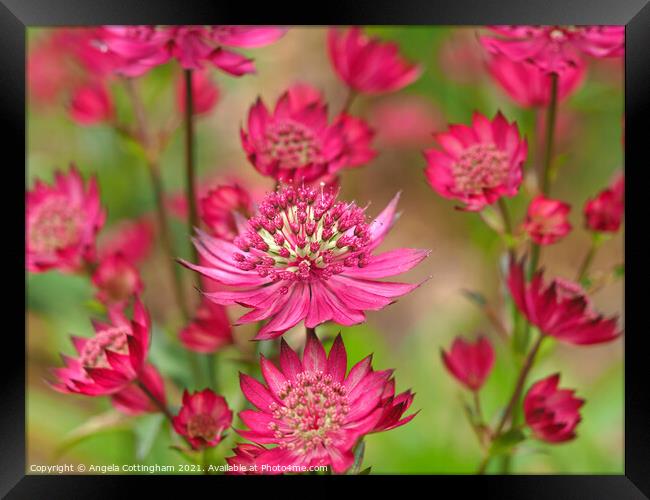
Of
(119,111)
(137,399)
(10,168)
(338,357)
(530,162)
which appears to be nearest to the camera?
(338,357)

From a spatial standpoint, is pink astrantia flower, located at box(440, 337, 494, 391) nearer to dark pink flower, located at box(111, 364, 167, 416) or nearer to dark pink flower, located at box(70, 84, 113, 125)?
dark pink flower, located at box(111, 364, 167, 416)

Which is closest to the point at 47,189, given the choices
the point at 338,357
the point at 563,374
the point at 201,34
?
the point at 201,34

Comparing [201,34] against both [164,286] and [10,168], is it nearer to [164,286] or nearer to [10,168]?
[10,168]

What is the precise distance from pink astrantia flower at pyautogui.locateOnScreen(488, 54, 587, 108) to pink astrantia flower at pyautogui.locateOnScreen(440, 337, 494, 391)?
0.97 ft

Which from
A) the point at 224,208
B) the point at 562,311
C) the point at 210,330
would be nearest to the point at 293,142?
the point at 224,208

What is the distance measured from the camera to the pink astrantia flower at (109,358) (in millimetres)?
664

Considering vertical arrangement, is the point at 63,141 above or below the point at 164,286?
above

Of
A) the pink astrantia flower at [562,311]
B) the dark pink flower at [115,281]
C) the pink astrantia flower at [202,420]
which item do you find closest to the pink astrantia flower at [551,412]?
the pink astrantia flower at [562,311]

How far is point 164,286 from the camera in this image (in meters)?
1.12

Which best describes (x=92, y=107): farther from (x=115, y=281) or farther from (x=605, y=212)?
(x=605, y=212)

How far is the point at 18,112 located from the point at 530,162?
0.66 meters

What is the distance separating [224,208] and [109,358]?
7.3 inches

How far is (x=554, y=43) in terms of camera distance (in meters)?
0.78

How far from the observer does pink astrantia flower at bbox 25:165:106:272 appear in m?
0.80
